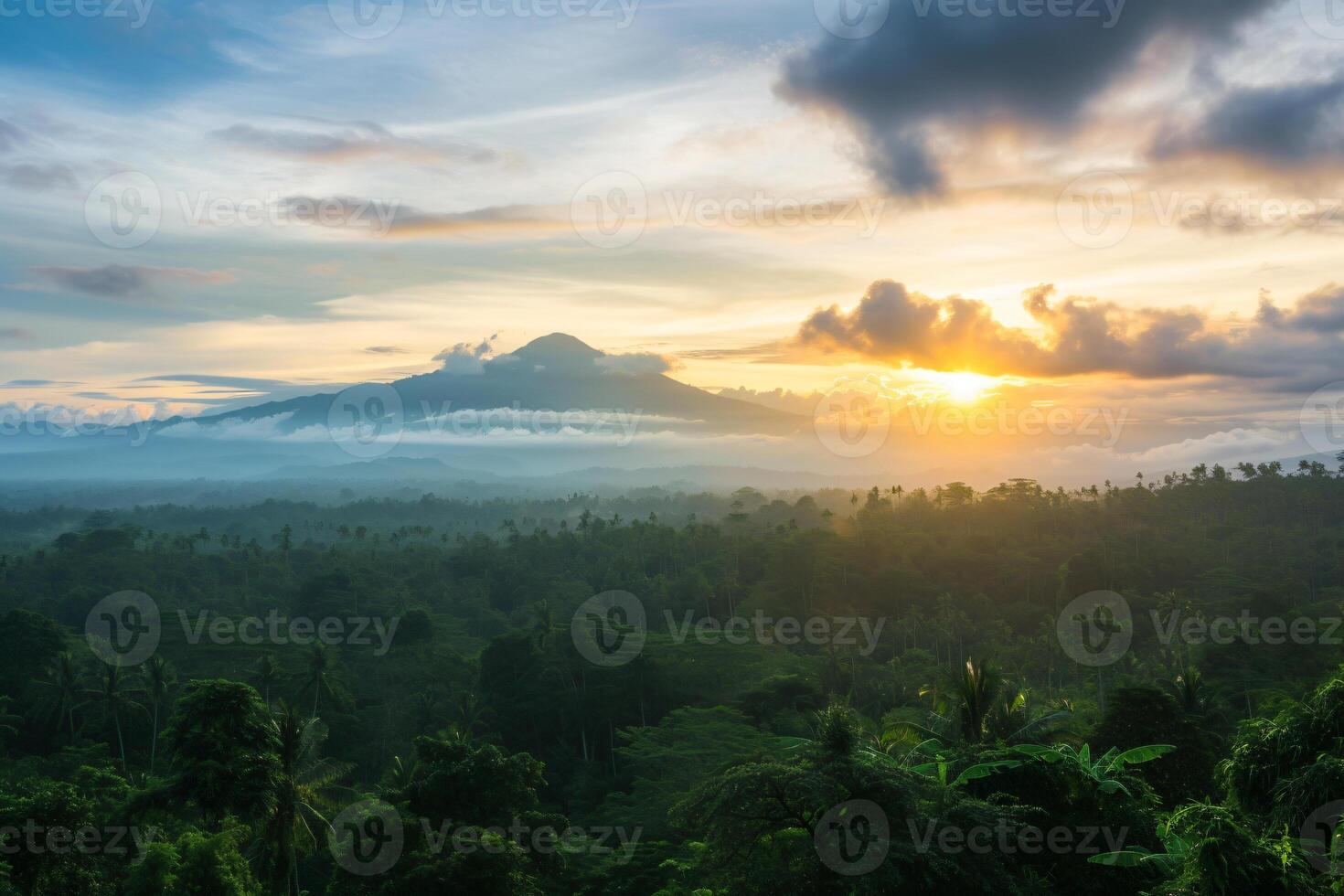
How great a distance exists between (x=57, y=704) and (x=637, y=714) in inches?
1195

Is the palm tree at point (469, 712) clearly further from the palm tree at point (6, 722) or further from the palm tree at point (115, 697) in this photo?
the palm tree at point (6, 722)

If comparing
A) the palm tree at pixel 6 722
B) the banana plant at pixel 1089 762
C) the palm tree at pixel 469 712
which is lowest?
the palm tree at pixel 469 712

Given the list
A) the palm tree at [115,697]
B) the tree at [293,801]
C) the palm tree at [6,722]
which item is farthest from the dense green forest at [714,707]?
the palm tree at [6,722]

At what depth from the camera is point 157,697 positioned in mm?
43406

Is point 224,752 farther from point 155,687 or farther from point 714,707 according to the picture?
point 155,687

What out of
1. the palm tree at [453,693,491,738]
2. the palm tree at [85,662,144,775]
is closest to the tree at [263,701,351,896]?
the palm tree at [453,693,491,738]

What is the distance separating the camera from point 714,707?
41344 millimetres

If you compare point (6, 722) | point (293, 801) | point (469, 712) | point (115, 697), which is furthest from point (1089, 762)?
point (6, 722)

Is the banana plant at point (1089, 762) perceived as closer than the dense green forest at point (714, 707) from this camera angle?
No

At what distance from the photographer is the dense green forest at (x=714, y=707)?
53.4ft

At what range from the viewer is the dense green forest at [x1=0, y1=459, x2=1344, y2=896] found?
16281 millimetres

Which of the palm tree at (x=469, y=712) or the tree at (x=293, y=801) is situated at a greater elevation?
the tree at (x=293, y=801)

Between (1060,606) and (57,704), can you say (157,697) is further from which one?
(1060,606)

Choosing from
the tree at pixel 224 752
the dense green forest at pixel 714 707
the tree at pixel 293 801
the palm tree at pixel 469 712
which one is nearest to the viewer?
the dense green forest at pixel 714 707
